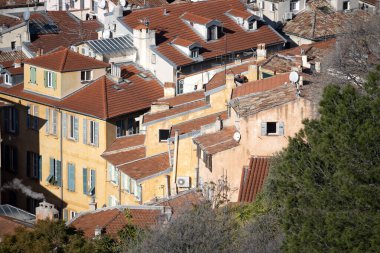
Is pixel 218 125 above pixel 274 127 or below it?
below

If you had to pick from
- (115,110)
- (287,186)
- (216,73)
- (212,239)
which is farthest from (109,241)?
(216,73)

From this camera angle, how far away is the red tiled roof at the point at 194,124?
52.5 meters

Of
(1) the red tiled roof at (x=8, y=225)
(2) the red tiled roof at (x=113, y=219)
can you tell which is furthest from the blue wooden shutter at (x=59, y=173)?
(2) the red tiled roof at (x=113, y=219)

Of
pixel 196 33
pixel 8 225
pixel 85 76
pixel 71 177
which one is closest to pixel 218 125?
pixel 8 225

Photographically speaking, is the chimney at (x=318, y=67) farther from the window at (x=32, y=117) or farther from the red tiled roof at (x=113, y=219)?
the window at (x=32, y=117)

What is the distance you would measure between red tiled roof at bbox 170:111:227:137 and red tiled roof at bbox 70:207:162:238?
21.9 ft

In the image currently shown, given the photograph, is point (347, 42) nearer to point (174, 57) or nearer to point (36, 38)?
point (174, 57)

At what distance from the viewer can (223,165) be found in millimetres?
47156

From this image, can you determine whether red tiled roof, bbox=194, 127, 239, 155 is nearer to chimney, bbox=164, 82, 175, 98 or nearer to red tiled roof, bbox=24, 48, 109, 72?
chimney, bbox=164, 82, 175, 98

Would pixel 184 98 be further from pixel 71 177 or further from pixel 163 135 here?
pixel 71 177

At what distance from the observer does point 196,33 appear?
67.3 metres

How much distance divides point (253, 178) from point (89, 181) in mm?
12830

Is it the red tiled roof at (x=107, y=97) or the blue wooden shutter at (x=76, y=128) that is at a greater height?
the red tiled roof at (x=107, y=97)

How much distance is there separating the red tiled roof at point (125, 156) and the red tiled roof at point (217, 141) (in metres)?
5.64
